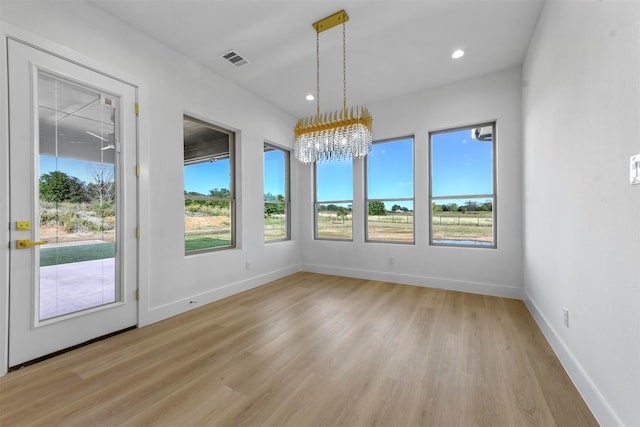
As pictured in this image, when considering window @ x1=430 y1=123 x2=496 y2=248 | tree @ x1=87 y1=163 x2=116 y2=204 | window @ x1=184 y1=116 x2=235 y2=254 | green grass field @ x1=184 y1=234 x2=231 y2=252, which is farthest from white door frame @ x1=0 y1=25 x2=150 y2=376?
window @ x1=430 y1=123 x2=496 y2=248

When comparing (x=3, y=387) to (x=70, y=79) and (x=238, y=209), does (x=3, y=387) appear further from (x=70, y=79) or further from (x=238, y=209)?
(x=238, y=209)

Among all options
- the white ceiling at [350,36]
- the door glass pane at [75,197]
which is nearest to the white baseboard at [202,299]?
the door glass pane at [75,197]

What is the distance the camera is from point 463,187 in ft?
12.8

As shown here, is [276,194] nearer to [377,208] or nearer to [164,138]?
[377,208]

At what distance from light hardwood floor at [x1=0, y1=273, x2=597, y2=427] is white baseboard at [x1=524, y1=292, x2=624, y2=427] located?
0.18 feet

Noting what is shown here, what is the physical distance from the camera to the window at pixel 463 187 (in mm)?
3744

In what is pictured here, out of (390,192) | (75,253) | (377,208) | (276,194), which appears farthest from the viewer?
(276,194)

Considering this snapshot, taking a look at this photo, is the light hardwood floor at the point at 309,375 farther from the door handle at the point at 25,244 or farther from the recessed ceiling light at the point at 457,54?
the recessed ceiling light at the point at 457,54

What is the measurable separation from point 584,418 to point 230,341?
2.52 metres

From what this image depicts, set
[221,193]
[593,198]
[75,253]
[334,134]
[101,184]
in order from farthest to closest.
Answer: [221,193] → [334,134] → [101,184] → [75,253] → [593,198]

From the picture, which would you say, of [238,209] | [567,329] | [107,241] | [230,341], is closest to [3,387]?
[107,241]

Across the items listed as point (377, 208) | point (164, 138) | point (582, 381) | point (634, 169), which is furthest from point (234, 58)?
point (582, 381)

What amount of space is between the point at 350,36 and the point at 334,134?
3.66ft

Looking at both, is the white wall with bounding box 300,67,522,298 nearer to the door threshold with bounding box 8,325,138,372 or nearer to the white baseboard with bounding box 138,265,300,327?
the white baseboard with bounding box 138,265,300,327
